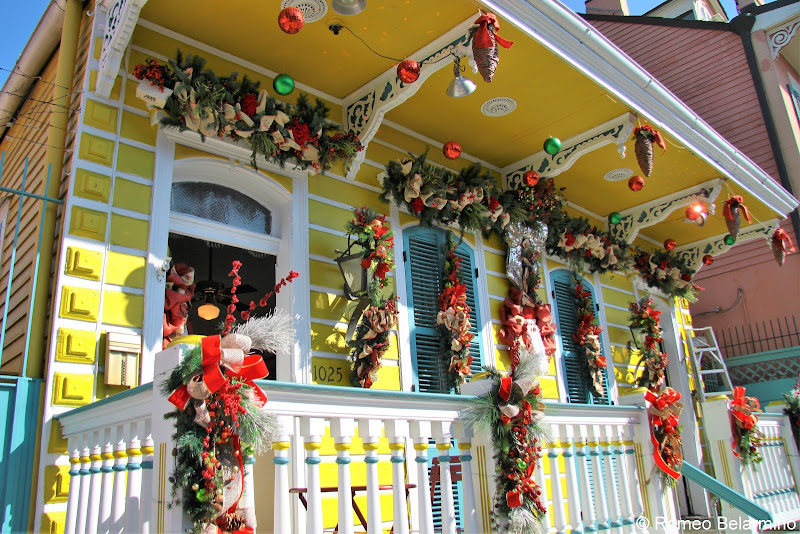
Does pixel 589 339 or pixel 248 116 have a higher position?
pixel 248 116

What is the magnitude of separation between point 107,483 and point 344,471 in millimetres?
1099

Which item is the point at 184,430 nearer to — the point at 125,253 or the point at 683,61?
the point at 125,253

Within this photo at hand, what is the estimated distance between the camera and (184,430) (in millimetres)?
2445

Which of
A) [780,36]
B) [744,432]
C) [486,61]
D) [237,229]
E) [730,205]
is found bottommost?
[744,432]

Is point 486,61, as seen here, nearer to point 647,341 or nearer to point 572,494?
point 572,494

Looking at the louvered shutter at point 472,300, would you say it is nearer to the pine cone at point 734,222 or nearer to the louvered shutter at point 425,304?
the louvered shutter at point 425,304

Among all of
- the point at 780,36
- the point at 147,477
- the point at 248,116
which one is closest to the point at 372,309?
the point at 248,116

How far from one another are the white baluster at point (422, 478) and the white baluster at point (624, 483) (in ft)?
5.33

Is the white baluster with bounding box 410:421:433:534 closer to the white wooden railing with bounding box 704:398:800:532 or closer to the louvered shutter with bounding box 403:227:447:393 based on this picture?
the louvered shutter with bounding box 403:227:447:393

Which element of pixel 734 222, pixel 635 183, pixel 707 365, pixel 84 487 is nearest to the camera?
pixel 84 487

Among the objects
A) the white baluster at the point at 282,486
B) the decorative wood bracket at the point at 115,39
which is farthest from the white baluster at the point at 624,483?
the decorative wood bracket at the point at 115,39

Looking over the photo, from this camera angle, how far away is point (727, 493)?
4.79 metres

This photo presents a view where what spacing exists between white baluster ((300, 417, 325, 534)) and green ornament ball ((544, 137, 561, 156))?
4517 mm

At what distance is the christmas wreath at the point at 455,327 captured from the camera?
20.0 ft
